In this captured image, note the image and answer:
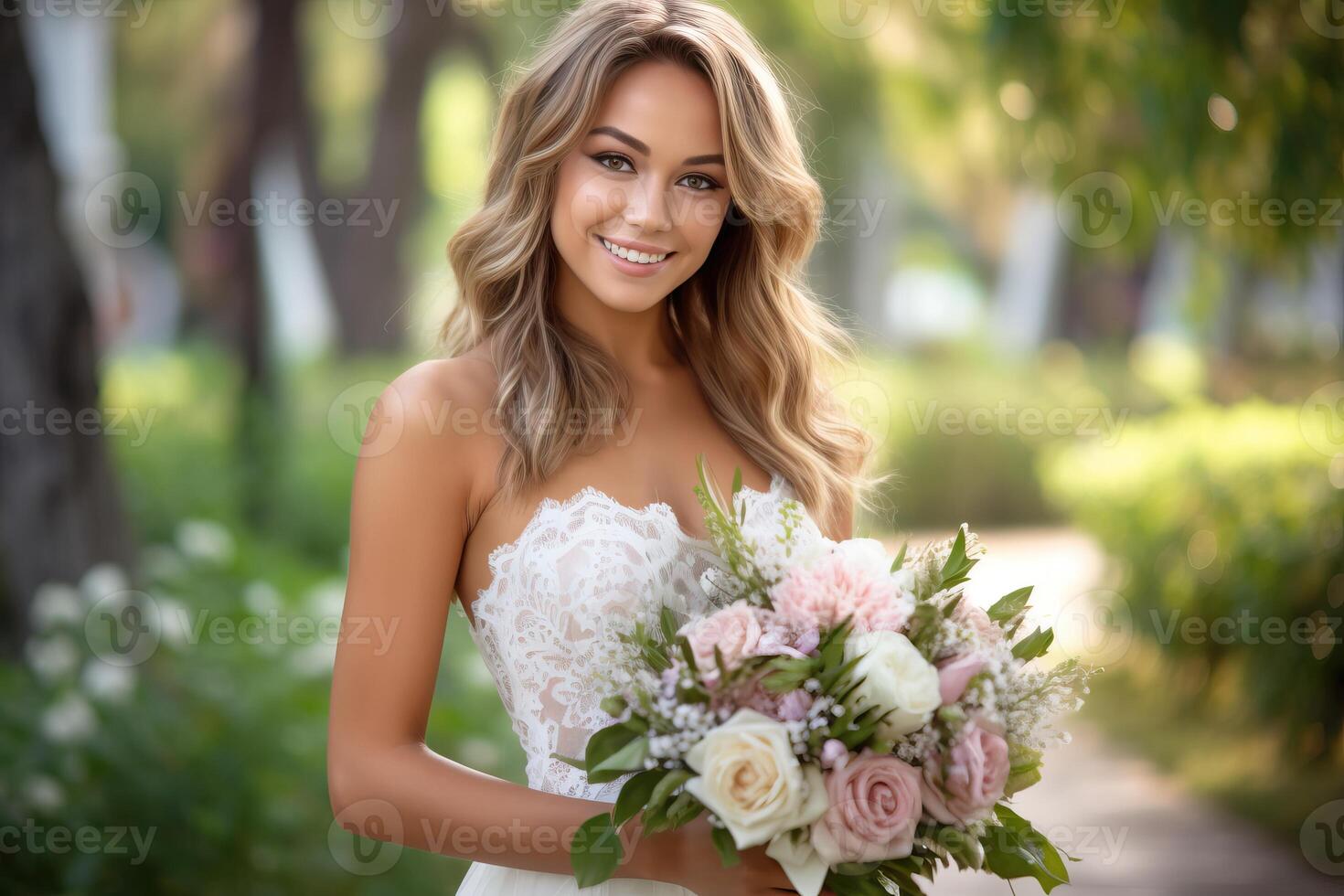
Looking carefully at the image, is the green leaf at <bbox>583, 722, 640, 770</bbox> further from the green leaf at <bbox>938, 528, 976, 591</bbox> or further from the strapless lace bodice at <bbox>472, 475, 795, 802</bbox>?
the green leaf at <bbox>938, 528, 976, 591</bbox>

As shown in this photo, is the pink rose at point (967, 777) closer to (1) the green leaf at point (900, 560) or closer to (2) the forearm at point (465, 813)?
(1) the green leaf at point (900, 560)

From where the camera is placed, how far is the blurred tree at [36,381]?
541 cm

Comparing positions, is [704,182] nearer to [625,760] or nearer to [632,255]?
[632,255]

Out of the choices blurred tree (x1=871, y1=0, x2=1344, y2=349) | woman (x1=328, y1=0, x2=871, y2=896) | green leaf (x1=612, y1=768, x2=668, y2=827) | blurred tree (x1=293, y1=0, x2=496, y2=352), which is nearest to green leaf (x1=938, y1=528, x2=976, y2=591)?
woman (x1=328, y1=0, x2=871, y2=896)

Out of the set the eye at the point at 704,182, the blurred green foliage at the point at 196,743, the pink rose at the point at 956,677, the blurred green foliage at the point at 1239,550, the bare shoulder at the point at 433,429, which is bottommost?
the blurred green foliage at the point at 196,743

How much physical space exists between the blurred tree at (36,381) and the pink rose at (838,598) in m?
4.51

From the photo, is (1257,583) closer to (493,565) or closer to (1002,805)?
(1002,805)

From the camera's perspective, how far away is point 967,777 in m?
1.98

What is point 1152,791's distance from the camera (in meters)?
7.24

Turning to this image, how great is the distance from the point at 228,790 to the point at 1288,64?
544 cm

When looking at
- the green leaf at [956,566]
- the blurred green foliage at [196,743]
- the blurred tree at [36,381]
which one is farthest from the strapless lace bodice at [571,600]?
the blurred tree at [36,381]

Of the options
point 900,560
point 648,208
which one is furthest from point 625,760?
point 648,208

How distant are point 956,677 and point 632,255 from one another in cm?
106

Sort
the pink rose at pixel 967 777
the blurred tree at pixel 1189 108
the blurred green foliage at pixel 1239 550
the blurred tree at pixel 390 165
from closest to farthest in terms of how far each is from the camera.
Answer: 1. the pink rose at pixel 967 777
2. the blurred tree at pixel 1189 108
3. the blurred green foliage at pixel 1239 550
4. the blurred tree at pixel 390 165
